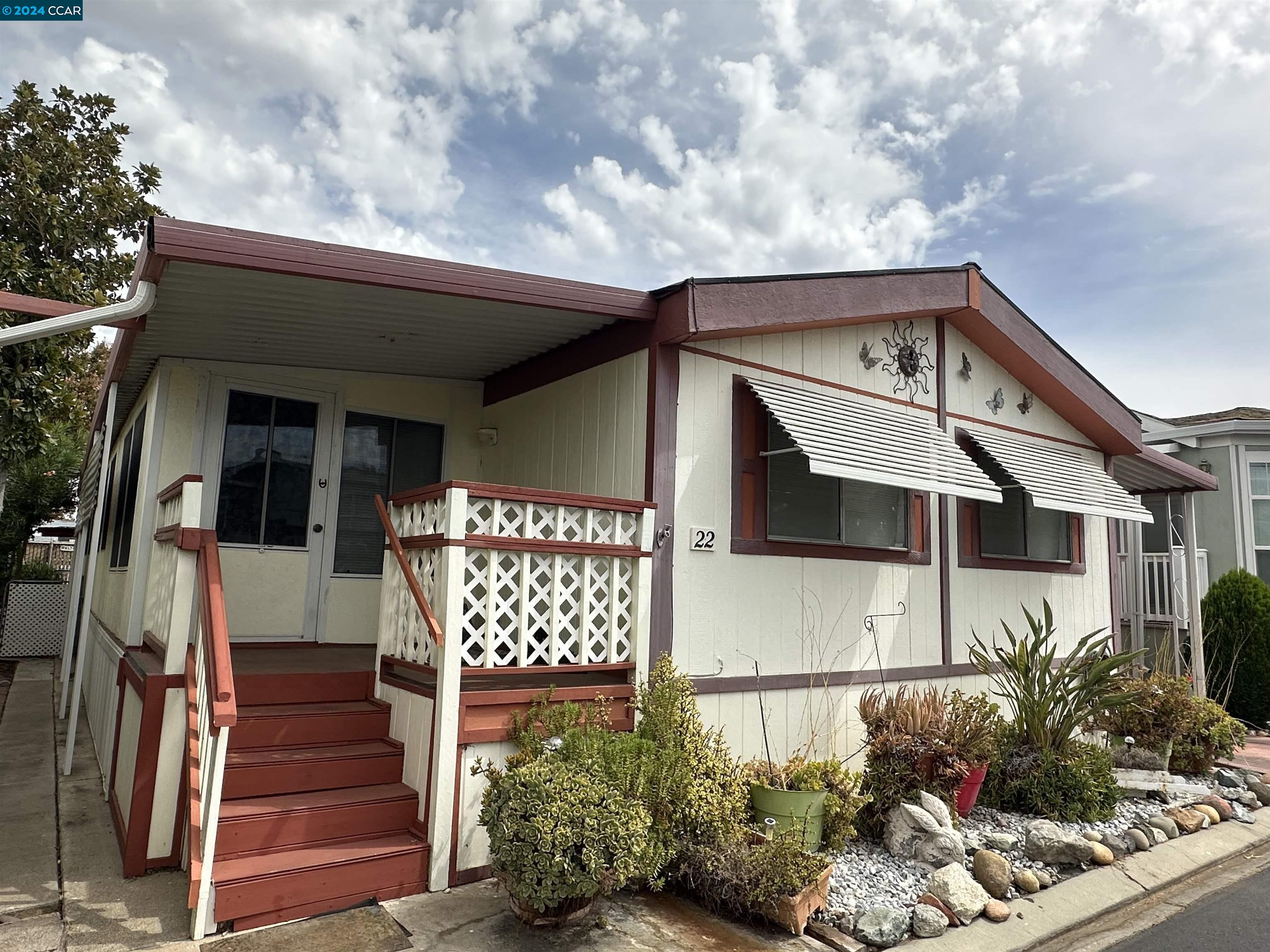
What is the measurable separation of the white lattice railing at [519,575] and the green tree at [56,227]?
570cm

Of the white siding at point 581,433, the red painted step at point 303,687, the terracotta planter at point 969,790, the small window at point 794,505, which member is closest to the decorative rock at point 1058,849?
the terracotta planter at point 969,790

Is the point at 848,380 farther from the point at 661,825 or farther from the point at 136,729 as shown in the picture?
the point at 136,729

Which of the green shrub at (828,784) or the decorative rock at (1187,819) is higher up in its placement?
the green shrub at (828,784)

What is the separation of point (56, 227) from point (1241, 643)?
619 inches

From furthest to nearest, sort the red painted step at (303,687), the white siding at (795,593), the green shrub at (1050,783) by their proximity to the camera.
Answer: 1. the green shrub at (1050,783)
2. the white siding at (795,593)
3. the red painted step at (303,687)

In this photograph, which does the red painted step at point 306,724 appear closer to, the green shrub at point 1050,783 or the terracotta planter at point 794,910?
the terracotta planter at point 794,910

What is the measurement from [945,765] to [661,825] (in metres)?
2.18

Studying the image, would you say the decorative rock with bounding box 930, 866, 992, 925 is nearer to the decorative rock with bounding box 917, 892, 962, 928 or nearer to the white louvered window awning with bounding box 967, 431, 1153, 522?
the decorative rock with bounding box 917, 892, 962, 928

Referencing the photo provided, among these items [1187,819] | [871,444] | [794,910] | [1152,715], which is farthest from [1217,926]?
[871,444]

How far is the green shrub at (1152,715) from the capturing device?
22.7 ft

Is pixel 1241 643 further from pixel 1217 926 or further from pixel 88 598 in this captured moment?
pixel 88 598

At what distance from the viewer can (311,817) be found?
3791 mm

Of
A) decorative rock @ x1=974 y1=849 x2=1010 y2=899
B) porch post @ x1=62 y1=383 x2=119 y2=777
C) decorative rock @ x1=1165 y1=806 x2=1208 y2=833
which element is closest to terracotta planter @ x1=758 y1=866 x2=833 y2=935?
decorative rock @ x1=974 y1=849 x2=1010 y2=899

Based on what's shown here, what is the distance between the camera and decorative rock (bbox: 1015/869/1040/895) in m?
4.47
